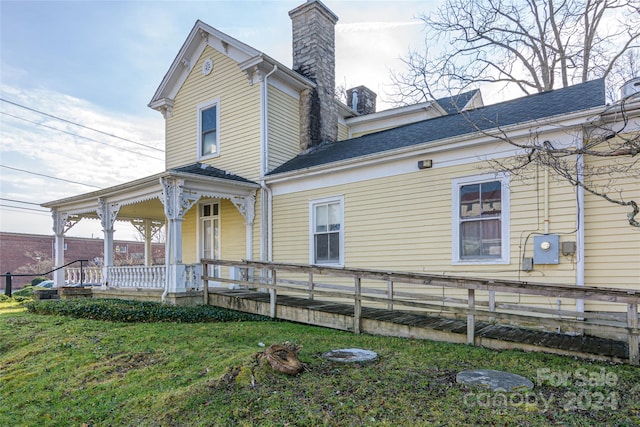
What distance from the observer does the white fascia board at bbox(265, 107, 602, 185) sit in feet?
19.8

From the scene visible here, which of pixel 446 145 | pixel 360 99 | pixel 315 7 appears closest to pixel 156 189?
pixel 446 145

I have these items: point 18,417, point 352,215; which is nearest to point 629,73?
point 352,215

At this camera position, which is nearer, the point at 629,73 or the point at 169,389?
the point at 169,389

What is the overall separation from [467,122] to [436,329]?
14.8ft

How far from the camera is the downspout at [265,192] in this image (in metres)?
10.3

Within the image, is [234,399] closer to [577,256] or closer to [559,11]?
[577,256]

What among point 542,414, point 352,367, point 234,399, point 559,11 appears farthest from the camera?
point 559,11

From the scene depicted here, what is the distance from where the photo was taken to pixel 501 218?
6.73m

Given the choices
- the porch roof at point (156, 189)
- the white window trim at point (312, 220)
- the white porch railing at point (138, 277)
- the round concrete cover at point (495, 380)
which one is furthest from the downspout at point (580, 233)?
the white porch railing at point (138, 277)

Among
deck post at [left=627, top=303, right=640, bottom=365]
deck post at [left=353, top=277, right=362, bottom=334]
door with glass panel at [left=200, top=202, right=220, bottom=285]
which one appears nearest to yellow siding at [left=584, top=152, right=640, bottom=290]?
deck post at [left=627, top=303, right=640, bottom=365]

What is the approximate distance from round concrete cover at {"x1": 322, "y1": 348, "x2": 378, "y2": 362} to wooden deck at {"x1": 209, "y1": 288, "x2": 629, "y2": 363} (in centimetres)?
128

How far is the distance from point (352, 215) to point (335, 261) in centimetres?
122

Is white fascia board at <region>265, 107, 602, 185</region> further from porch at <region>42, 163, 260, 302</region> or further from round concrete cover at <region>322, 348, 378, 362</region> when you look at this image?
round concrete cover at <region>322, 348, 378, 362</region>

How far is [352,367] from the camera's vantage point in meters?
4.39
